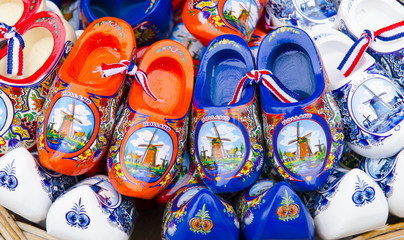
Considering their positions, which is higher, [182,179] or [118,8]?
[118,8]

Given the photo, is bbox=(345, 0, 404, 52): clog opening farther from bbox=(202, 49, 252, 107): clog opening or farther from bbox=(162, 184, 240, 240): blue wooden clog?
bbox=(162, 184, 240, 240): blue wooden clog

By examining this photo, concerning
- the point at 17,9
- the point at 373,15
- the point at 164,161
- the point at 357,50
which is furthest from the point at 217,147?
the point at 17,9

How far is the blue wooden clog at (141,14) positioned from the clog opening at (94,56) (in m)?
0.10

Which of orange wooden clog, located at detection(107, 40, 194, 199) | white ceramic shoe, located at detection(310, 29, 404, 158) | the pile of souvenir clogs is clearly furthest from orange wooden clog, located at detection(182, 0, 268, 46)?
white ceramic shoe, located at detection(310, 29, 404, 158)

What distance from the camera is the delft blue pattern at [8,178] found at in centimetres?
104

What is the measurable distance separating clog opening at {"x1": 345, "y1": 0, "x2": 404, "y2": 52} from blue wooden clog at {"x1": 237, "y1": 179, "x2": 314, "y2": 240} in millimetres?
586

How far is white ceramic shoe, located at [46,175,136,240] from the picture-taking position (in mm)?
1006

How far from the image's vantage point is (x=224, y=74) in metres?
1.24

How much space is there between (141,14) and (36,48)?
0.34 m

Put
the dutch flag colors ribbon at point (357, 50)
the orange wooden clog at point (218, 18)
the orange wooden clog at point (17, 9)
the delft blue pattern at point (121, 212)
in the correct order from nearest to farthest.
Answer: the delft blue pattern at point (121, 212) → the dutch flag colors ribbon at point (357, 50) → the orange wooden clog at point (218, 18) → the orange wooden clog at point (17, 9)

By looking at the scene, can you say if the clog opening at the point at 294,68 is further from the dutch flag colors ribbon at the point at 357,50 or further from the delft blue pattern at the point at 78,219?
the delft blue pattern at the point at 78,219

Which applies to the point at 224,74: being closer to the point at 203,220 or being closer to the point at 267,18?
the point at 267,18

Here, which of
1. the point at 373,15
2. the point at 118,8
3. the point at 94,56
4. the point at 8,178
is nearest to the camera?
the point at 8,178

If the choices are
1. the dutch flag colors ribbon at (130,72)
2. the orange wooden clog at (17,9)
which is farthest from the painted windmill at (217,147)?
the orange wooden clog at (17,9)
